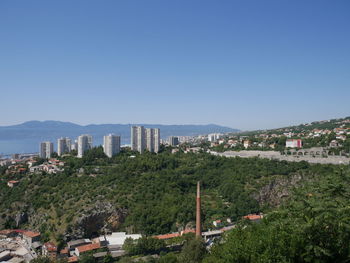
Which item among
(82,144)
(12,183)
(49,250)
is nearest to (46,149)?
(82,144)

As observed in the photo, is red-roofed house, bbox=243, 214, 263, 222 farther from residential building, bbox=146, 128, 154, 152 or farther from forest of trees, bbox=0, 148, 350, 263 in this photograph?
residential building, bbox=146, 128, 154, 152

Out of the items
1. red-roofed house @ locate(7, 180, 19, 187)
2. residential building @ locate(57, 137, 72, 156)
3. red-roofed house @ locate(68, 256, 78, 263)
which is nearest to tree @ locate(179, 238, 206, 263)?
red-roofed house @ locate(68, 256, 78, 263)

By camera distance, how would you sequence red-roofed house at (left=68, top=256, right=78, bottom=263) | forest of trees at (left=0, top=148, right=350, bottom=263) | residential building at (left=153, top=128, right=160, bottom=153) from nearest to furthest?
forest of trees at (left=0, top=148, right=350, bottom=263) < red-roofed house at (left=68, top=256, right=78, bottom=263) < residential building at (left=153, top=128, right=160, bottom=153)

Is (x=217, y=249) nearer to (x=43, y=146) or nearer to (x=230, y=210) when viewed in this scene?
(x=230, y=210)

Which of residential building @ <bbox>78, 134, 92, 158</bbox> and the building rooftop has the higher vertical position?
residential building @ <bbox>78, 134, 92, 158</bbox>

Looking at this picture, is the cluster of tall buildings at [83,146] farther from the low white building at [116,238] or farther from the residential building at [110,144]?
the low white building at [116,238]

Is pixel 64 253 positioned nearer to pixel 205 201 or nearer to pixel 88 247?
pixel 88 247

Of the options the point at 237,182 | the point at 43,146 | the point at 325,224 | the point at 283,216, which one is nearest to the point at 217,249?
the point at 283,216
